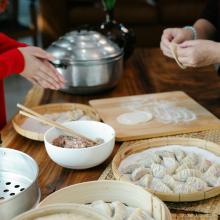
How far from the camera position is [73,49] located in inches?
59.4

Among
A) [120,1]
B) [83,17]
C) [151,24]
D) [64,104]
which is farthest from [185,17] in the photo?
[64,104]

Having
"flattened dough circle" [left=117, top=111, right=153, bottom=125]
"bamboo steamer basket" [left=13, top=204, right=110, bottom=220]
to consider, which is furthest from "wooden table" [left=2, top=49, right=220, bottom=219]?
"bamboo steamer basket" [left=13, top=204, right=110, bottom=220]

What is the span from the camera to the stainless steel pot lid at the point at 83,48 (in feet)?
4.91

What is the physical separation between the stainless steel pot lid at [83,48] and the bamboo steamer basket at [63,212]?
0.84 metres

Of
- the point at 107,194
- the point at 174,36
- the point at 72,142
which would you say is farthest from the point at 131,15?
the point at 107,194

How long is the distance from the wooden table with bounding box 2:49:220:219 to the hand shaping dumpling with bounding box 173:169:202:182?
0.67ft

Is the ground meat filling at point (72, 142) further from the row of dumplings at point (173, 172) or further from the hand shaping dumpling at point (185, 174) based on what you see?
the hand shaping dumpling at point (185, 174)

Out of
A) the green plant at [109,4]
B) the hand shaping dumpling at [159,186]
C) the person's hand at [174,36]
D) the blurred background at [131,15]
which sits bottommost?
the blurred background at [131,15]

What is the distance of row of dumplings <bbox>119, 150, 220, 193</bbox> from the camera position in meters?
0.91

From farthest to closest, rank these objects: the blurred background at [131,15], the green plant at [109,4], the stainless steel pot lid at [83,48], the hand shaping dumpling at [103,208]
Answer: the blurred background at [131,15] < the green plant at [109,4] < the stainless steel pot lid at [83,48] < the hand shaping dumpling at [103,208]

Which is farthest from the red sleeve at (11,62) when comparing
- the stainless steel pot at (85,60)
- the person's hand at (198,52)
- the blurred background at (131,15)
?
the blurred background at (131,15)

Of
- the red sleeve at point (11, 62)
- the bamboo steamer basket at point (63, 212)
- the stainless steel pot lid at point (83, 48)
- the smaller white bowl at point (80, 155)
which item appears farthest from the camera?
the stainless steel pot lid at point (83, 48)

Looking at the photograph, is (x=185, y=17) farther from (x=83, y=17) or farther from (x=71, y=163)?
(x=71, y=163)

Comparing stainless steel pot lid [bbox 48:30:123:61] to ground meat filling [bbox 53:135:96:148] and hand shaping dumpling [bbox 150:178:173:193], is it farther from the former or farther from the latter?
hand shaping dumpling [bbox 150:178:173:193]
